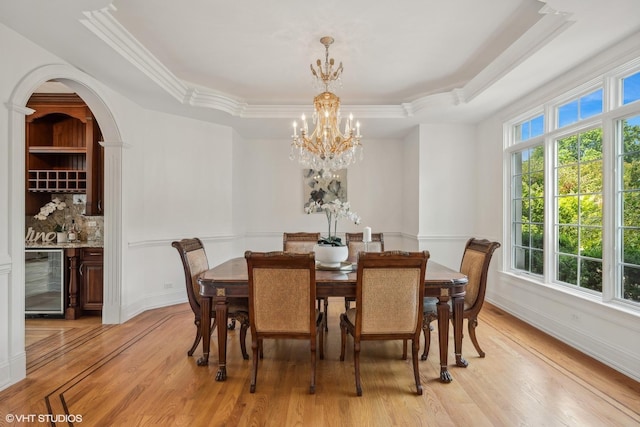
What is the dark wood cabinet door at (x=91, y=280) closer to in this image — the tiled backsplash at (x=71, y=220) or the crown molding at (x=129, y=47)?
the tiled backsplash at (x=71, y=220)

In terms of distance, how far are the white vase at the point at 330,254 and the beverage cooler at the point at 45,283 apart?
309 cm

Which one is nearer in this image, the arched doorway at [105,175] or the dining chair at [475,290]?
the arched doorway at [105,175]

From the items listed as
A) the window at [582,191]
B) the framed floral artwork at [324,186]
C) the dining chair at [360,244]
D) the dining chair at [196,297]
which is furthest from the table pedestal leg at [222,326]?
the framed floral artwork at [324,186]

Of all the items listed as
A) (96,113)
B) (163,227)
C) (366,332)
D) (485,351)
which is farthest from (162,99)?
(485,351)

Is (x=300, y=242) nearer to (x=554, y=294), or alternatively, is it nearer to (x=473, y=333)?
(x=473, y=333)

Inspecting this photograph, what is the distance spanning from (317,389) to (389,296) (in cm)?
83

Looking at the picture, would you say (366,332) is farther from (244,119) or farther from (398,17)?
(244,119)

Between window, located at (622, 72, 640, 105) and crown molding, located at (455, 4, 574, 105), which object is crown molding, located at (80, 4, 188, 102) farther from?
window, located at (622, 72, 640, 105)

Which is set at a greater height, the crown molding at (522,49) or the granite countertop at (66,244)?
the crown molding at (522,49)

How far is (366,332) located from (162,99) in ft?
11.3

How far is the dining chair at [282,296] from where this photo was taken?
2.36 m

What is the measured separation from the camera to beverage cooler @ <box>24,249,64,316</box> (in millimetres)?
4098

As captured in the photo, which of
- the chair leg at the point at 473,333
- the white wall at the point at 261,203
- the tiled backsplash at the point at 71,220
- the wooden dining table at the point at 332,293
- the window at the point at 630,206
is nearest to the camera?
the wooden dining table at the point at 332,293

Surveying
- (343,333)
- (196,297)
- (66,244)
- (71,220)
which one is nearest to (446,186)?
(343,333)
